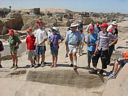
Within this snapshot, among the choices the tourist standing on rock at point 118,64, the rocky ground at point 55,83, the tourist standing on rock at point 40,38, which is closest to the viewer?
the tourist standing on rock at point 118,64

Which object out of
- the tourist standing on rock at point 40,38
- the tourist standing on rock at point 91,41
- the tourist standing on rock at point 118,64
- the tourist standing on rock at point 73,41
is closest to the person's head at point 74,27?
the tourist standing on rock at point 73,41

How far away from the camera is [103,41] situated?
429 inches

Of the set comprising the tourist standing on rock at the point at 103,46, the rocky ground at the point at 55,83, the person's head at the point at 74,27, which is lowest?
the rocky ground at the point at 55,83

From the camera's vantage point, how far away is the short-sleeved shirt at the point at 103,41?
1088cm

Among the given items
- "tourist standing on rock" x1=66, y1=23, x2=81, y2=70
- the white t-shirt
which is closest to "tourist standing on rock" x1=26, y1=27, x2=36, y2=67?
the white t-shirt

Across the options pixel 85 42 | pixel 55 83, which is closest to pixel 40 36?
pixel 85 42

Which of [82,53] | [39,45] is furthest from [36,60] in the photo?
[82,53]

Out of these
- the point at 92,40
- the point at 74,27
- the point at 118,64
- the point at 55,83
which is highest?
the point at 74,27

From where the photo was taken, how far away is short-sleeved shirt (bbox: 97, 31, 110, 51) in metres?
10.9

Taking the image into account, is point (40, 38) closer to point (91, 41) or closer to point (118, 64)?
point (91, 41)

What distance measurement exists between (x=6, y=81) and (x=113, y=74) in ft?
11.5

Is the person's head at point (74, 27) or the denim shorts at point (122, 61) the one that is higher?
the person's head at point (74, 27)

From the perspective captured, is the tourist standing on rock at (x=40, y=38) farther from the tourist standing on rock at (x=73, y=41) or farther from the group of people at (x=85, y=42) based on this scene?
the tourist standing on rock at (x=73, y=41)

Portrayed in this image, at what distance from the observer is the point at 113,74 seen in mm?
10516
